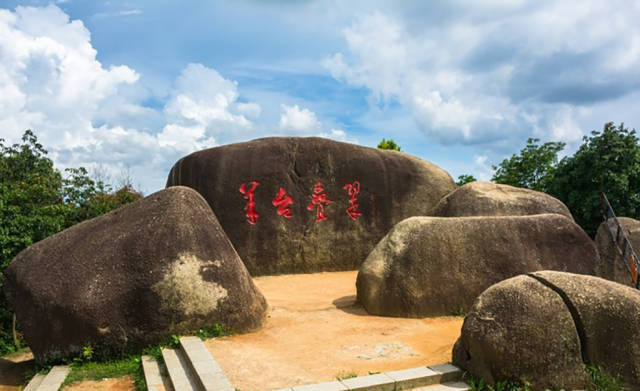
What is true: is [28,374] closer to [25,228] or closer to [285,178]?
[25,228]

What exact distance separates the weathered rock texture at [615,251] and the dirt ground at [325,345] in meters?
8.45

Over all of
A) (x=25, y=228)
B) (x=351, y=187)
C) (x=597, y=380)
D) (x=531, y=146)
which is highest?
(x=531, y=146)

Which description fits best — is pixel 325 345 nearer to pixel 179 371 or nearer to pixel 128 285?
pixel 179 371

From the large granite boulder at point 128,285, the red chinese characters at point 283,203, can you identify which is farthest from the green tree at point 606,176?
the large granite boulder at point 128,285

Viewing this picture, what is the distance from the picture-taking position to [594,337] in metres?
4.89

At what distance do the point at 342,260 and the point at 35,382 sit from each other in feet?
26.0

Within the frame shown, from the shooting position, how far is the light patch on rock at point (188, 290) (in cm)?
635

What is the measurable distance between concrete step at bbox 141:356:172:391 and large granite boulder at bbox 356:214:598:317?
11.8 ft

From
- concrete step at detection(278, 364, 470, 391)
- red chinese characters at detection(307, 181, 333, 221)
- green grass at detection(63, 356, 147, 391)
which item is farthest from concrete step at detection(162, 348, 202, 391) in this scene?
red chinese characters at detection(307, 181, 333, 221)

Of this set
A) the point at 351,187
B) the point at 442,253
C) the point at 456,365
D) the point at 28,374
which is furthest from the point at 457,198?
the point at 28,374

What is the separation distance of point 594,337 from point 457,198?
770 cm

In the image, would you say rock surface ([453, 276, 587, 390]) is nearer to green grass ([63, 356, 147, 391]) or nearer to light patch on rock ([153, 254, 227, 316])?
Answer: light patch on rock ([153, 254, 227, 316])

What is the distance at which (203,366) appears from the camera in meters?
5.34

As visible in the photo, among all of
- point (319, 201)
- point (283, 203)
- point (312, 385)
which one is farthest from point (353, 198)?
point (312, 385)
